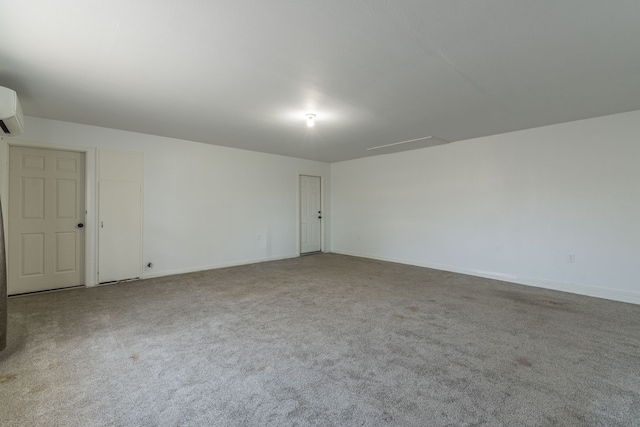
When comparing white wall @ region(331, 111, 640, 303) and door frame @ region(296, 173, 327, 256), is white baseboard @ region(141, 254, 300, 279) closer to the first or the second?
door frame @ region(296, 173, 327, 256)

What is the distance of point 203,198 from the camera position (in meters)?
5.47

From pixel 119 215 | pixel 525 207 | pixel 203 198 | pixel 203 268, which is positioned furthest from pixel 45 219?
pixel 525 207

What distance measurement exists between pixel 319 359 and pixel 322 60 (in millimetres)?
2380

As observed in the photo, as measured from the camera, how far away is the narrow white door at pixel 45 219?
154 inches

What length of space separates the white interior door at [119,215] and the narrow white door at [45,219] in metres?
0.27

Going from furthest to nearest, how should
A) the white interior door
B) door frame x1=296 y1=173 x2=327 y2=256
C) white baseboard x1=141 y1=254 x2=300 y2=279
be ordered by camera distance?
door frame x1=296 y1=173 x2=327 y2=256 → white baseboard x1=141 y1=254 x2=300 y2=279 → the white interior door

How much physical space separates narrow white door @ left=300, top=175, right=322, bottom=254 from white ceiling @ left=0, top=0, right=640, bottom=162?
10.9 ft

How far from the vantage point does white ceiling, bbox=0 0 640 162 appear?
1819mm

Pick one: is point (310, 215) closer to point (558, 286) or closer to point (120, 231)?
point (120, 231)

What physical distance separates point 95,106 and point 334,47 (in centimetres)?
304

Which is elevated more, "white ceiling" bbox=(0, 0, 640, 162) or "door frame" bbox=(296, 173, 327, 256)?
"white ceiling" bbox=(0, 0, 640, 162)

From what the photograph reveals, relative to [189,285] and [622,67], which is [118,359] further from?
[622,67]

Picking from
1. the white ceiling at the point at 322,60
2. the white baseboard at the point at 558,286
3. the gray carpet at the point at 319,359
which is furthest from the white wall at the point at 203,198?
the white baseboard at the point at 558,286

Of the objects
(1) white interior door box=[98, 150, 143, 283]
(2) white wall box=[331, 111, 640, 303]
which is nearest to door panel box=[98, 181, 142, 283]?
(1) white interior door box=[98, 150, 143, 283]
